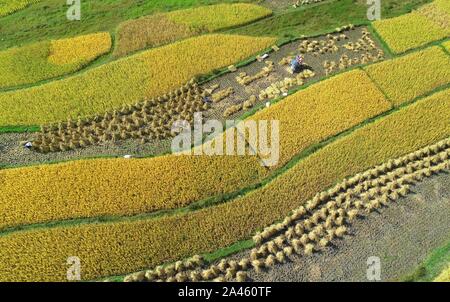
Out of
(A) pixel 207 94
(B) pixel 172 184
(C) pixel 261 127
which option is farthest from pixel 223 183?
(A) pixel 207 94

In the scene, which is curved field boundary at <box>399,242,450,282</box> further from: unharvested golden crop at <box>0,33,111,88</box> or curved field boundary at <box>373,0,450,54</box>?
unharvested golden crop at <box>0,33,111,88</box>

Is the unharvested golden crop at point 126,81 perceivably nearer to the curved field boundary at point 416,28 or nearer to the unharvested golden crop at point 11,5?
the curved field boundary at point 416,28

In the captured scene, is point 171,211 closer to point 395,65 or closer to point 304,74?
point 304,74

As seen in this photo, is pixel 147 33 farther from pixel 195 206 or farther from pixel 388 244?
pixel 388 244

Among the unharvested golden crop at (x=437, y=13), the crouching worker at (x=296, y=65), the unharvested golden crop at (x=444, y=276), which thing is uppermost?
A: the unharvested golden crop at (x=437, y=13)

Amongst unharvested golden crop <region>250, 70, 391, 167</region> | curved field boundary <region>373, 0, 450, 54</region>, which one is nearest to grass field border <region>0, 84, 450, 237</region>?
unharvested golden crop <region>250, 70, 391, 167</region>

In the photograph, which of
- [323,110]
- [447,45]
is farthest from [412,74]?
[323,110]

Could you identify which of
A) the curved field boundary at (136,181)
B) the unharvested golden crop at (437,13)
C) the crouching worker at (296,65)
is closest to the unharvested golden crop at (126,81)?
the crouching worker at (296,65)
